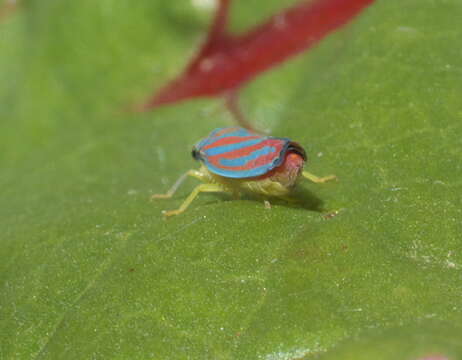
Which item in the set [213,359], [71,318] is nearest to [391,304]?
[213,359]

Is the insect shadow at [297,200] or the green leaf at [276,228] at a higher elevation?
the green leaf at [276,228]

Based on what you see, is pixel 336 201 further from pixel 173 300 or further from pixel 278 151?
pixel 173 300

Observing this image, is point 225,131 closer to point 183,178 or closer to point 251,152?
point 251,152

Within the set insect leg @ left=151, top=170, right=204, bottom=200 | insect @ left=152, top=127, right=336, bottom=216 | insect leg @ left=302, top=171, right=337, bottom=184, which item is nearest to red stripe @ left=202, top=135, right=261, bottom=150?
insect @ left=152, top=127, right=336, bottom=216

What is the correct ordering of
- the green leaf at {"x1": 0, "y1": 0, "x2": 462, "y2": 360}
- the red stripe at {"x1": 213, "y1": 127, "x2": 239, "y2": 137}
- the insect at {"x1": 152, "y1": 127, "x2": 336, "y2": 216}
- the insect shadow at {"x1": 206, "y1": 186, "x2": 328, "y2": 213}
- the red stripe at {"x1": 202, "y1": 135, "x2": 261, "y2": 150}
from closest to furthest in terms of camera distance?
the green leaf at {"x1": 0, "y1": 0, "x2": 462, "y2": 360}
the insect shadow at {"x1": 206, "y1": 186, "x2": 328, "y2": 213}
the insect at {"x1": 152, "y1": 127, "x2": 336, "y2": 216}
the red stripe at {"x1": 202, "y1": 135, "x2": 261, "y2": 150}
the red stripe at {"x1": 213, "y1": 127, "x2": 239, "y2": 137}

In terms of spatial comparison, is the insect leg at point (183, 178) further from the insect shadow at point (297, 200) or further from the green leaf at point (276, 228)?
the insect shadow at point (297, 200)

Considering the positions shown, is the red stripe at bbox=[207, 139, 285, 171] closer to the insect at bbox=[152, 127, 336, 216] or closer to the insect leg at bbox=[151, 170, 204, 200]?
the insect at bbox=[152, 127, 336, 216]

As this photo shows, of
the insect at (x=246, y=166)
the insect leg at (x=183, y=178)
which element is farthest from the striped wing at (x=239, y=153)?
the insect leg at (x=183, y=178)
